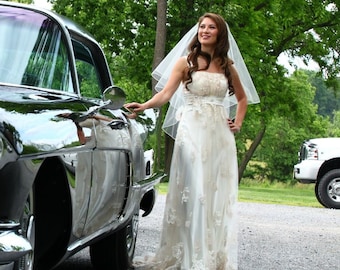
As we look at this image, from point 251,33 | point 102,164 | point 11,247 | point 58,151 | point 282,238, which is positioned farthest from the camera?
point 251,33

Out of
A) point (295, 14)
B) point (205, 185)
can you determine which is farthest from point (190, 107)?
point (295, 14)

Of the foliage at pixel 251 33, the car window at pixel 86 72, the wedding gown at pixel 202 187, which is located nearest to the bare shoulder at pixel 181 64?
the wedding gown at pixel 202 187

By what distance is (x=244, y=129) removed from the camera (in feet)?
160

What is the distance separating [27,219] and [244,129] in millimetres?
45445

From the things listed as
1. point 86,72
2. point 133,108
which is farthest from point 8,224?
point 133,108

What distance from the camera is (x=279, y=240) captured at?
946cm

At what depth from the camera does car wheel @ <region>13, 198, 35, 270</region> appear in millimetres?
3400

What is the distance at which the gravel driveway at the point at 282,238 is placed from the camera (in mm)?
7602

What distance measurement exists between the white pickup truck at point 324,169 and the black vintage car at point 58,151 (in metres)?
9.63

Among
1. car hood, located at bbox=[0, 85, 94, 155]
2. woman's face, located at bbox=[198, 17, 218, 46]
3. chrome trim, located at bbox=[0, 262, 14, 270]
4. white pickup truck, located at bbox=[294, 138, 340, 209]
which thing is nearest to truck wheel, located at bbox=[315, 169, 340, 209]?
white pickup truck, located at bbox=[294, 138, 340, 209]

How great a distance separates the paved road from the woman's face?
1.89 m

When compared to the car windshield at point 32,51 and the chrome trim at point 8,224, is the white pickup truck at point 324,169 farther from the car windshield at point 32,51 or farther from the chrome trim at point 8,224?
the chrome trim at point 8,224

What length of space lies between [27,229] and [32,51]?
4.84ft

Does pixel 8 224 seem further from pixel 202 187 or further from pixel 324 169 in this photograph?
pixel 324 169
